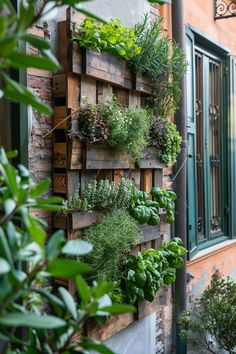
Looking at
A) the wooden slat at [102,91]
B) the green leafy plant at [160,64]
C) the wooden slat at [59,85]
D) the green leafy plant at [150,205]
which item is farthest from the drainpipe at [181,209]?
the wooden slat at [59,85]

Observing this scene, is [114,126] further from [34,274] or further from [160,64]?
[34,274]

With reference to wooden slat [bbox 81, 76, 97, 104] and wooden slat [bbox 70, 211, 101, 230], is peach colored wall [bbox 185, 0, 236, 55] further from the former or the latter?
wooden slat [bbox 70, 211, 101, 230]

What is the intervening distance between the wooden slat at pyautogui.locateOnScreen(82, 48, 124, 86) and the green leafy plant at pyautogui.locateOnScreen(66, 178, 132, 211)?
26.6 inches

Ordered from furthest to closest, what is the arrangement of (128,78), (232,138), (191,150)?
(232,138) < (191,150) < (128,78)

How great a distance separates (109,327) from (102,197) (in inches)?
35.4

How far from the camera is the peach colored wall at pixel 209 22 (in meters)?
4.45

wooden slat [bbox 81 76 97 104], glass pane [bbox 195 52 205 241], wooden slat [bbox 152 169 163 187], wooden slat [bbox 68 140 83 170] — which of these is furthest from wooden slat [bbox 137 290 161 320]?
wooden slat [bbox 81 76 97 104]

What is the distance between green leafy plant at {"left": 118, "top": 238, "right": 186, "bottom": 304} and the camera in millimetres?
3020

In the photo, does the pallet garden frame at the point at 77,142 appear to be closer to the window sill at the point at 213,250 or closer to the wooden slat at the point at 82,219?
the wooden slat at the point at 82,219

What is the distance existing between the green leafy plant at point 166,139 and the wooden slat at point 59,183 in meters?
0.98

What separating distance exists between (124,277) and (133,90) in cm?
136

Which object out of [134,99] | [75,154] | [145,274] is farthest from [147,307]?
[134,99]

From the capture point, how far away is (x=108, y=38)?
2.83 m

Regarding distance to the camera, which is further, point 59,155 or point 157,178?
point 157,178
